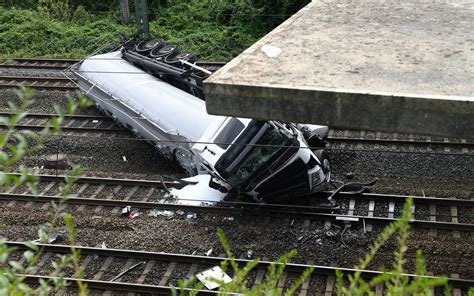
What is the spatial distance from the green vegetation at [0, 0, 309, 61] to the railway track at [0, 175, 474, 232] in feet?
27.8

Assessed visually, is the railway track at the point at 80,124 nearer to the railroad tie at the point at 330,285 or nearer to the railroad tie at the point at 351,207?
the railroad tie at the point at 351,207

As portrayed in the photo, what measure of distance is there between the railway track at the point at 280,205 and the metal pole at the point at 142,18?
814cm

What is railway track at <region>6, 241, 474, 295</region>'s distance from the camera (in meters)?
11.2

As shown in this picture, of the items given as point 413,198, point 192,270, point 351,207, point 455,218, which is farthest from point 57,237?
point 455,218

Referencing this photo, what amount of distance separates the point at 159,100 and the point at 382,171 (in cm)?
577

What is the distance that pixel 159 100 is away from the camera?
1609cm

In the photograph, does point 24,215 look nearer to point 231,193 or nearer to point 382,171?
point 231,193

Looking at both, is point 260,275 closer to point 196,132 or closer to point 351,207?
point 351,207

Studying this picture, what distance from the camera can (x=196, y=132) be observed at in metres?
14.7

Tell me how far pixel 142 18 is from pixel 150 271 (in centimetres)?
1198

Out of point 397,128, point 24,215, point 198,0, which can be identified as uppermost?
point 397,128

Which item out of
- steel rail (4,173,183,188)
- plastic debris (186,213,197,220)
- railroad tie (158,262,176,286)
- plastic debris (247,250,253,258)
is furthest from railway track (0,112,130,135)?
plastic debris (247,250,253,258)

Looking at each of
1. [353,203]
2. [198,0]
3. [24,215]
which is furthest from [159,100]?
[198,0]

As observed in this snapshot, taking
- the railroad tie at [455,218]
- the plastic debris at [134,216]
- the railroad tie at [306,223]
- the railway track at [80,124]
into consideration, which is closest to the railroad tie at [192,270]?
the plastic debris at [134,216]
